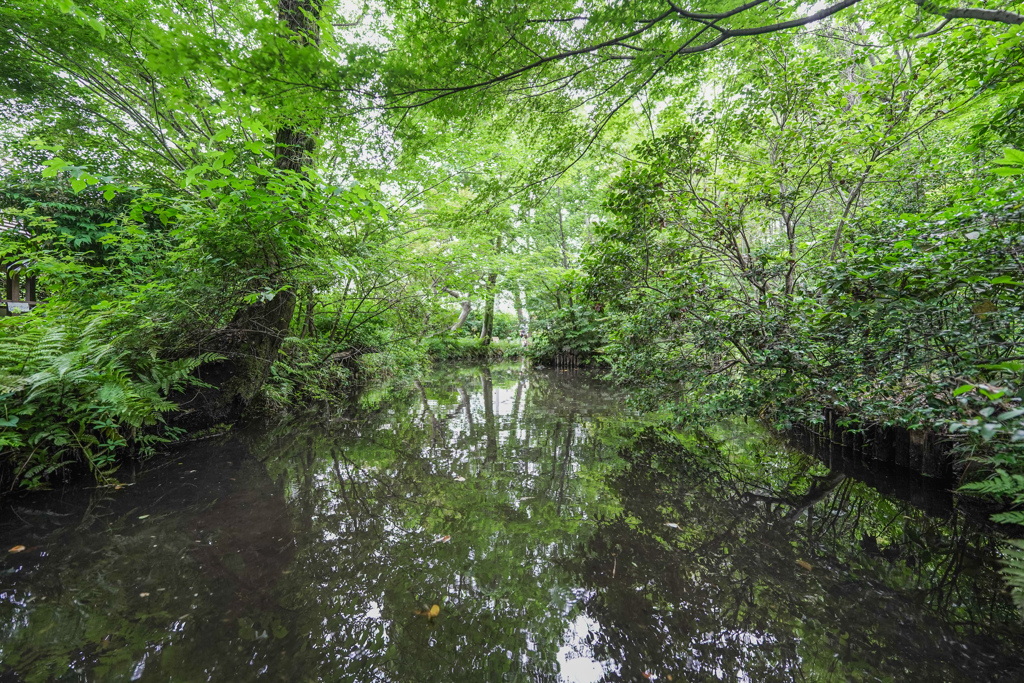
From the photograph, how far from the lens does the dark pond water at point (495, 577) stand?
160 cm

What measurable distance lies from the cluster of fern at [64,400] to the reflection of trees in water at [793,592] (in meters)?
4.03

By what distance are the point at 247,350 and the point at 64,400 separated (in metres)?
→ 2.27

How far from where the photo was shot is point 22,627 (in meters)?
1.71

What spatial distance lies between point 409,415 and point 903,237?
593cm

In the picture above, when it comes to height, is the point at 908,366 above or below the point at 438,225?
below

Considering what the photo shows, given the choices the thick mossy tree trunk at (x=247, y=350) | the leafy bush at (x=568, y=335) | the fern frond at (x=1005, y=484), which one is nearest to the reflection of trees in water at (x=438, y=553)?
the thick mossy tree trunk at (x=247, y=350)

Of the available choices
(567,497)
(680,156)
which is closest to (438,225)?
(680,156)

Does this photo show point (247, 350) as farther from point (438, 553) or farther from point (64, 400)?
point (438, 553)

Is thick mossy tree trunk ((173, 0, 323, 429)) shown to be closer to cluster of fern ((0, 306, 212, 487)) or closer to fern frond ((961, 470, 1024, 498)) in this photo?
cluster of fern ((0, 306, 212, 487))

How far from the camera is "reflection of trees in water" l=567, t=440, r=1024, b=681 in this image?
5.32 feet

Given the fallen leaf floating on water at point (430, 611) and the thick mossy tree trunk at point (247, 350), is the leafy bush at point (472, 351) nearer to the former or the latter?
the thick mossy tree trunk at point (247, 350)

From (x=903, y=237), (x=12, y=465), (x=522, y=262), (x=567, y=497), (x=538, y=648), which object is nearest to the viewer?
(x=538, y=648)

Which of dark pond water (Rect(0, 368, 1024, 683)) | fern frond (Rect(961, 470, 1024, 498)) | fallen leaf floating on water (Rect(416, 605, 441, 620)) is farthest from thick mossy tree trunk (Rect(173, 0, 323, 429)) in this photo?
fern frond (Rect(961, 470, 1024, 498))

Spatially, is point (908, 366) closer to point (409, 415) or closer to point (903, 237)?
point (903, 237)
